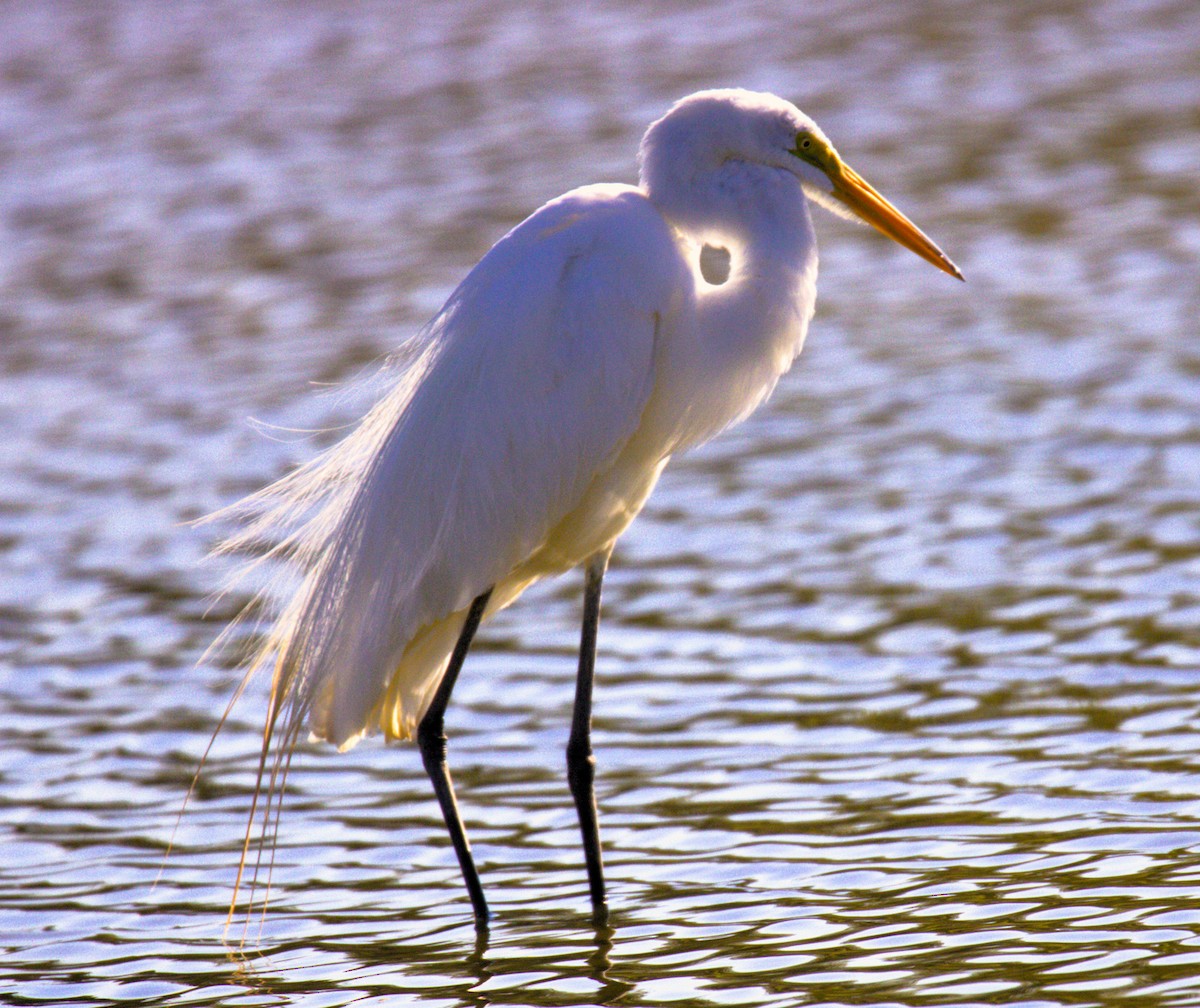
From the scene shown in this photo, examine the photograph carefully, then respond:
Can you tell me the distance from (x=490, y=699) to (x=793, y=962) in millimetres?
2175

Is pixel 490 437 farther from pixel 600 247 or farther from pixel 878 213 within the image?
pixel 878 213

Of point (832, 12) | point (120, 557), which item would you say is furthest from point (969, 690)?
point (832, 12)

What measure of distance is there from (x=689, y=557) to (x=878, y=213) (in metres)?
2.50

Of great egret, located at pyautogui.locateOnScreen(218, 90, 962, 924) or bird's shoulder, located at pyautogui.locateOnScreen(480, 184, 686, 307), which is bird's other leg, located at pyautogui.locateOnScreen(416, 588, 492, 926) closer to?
great egret, located at pyautogui.locateOnScreen(218, 90, 962, 924)

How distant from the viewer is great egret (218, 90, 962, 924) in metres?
4.62

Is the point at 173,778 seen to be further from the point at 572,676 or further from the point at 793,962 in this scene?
the point at 793,962

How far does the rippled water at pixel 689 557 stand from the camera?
4582mm

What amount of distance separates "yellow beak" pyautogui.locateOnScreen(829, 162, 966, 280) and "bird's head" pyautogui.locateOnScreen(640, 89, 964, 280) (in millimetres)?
14

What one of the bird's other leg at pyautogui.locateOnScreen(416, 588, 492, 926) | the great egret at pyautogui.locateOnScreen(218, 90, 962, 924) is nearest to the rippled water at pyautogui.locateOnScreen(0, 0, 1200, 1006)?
the bird's other leg at pyautogui.locateOnScreen(416, 588, 492, 926)

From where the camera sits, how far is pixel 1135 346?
8719 millimetres

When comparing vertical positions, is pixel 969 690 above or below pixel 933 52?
below

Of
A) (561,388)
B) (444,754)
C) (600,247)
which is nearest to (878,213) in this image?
(600,247)

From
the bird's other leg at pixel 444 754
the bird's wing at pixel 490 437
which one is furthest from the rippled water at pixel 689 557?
the bird's wing at pixel 490 437

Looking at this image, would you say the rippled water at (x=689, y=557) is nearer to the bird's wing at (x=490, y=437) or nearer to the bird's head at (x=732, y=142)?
the bird's wing at (x=490, y=437)
